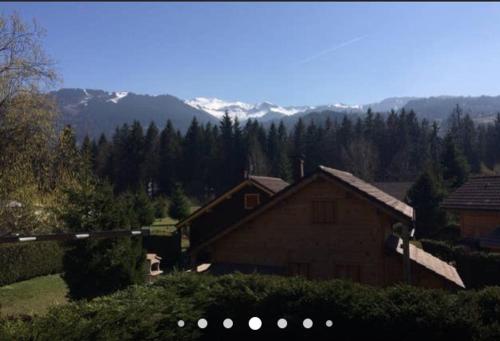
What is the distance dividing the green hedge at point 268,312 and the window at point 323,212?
7854 millimetres

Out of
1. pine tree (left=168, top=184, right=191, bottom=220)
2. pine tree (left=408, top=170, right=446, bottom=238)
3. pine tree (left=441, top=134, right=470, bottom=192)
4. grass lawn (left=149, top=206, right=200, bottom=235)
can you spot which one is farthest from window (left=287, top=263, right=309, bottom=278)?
pine tree (left=441, top=134, right=470, bottom=192)

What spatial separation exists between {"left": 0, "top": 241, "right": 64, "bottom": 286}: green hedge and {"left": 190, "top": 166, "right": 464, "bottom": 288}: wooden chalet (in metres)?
10.6

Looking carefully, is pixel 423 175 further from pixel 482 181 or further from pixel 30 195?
pixel 30 195

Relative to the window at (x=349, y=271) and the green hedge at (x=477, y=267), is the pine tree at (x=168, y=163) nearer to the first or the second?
the green hedge at (x=477, y=267)

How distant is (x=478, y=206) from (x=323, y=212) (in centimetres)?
1112

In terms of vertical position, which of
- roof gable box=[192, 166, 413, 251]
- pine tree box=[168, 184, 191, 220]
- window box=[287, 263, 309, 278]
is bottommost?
pine tree box=[168, 184, 191, 220]

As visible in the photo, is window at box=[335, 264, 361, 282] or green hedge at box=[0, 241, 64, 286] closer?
window at box=[335, 264, 361, 282]

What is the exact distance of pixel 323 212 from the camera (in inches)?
728

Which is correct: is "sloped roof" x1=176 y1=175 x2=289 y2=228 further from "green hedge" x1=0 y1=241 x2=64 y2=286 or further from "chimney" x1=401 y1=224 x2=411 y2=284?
"chimney" x1=401 y1=224 x2=411 y2=284

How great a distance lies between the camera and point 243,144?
9481cm

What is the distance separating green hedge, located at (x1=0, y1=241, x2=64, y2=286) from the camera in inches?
1005

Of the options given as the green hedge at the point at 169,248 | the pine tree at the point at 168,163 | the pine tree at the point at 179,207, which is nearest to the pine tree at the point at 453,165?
the pine tree at the point at 179,207

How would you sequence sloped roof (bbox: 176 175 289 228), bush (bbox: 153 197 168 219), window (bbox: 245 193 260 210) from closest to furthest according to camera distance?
sloped roof (bbox: 176 175 289 228), window (bbox: 245 193 260 210), bush (bbox: 153 197 168 219)

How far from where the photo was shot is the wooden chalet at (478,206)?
24.0 metres
